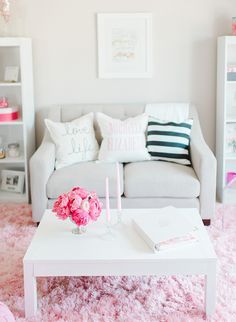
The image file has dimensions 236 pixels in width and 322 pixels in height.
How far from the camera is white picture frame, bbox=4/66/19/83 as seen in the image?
174 inches

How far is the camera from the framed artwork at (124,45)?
4.41m

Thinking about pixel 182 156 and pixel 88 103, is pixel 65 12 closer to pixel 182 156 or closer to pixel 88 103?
pixel 88 103

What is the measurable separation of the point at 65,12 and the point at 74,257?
2.57 meters

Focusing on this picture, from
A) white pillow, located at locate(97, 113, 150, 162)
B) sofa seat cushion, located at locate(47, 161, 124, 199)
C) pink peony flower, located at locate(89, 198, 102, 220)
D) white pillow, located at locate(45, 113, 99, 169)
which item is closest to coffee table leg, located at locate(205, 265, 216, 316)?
pink peony flower, located at locate(89, 198, 102, 220)

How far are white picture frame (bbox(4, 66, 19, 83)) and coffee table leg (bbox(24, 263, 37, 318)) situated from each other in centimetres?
229

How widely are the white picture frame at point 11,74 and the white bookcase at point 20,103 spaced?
0.04 m

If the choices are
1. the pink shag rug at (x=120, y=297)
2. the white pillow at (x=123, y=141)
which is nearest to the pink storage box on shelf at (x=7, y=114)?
the white pillow at (x=123, y=141)

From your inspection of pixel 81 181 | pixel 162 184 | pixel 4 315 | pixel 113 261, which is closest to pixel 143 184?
pixel 162 184

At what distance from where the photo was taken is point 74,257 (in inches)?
100

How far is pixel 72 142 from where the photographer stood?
4051 millimetres

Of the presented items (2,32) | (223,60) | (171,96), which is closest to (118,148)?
(171,96)

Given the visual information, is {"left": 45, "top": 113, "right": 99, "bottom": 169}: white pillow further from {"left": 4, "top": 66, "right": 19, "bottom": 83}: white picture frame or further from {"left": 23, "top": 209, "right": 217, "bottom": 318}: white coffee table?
{"left": 23, "top": 209, "right": 217, "bottom": 318}: white coffee table

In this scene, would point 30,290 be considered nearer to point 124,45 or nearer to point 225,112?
point 225,112

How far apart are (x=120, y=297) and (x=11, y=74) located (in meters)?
2.41
